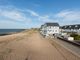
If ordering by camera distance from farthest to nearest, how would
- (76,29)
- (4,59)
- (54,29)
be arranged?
(76,29)
(54,29)
(4,59)

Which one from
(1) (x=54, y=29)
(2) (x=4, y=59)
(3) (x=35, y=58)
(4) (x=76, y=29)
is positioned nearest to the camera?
(2) (x=4, y=59)

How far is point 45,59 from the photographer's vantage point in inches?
544

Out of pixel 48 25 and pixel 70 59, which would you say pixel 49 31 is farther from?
pixel 70 59

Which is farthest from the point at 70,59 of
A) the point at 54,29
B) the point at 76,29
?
the point at 76,29

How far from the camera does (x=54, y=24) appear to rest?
57656mm

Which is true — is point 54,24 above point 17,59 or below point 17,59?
above

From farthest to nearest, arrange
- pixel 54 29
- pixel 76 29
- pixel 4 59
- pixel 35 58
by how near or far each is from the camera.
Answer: pixel 76 29, pixel 54 29, pixel 35 58, pixel 4 59

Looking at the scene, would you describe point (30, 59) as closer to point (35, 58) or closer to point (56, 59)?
point (35, 58)

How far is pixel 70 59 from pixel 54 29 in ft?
135

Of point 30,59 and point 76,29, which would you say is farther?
point 76,29

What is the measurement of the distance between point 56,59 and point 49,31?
40867mm

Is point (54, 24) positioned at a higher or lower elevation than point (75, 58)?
higher

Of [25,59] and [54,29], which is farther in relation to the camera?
[54,29]

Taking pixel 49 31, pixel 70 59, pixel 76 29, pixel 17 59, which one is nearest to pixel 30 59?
pixel 17 59
